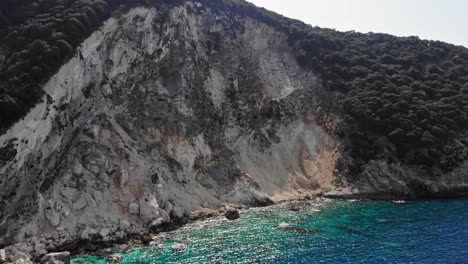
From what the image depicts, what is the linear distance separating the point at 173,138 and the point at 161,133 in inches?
76.0

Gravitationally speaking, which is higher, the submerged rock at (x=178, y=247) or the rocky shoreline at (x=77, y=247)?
the submerged rock at (x=178, y=247)

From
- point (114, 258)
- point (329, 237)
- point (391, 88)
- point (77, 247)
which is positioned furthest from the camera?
point (391, 88)

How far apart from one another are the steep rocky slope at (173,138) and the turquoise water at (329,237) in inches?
244

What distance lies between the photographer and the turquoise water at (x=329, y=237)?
3904cm

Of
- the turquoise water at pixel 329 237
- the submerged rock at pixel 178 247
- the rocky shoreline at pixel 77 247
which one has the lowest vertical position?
the rocky shoreline at pixel 77 247

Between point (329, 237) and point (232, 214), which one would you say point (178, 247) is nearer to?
point (232, 214)

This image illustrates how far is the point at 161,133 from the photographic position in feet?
202

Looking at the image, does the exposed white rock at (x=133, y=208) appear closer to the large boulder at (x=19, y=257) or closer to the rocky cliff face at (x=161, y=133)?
the rocky cliff face at (x=161, y=133)

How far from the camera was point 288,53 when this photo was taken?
89.8 m

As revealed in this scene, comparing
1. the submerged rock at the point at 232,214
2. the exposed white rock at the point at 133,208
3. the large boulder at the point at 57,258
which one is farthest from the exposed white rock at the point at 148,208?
the large boulder at the point at 57,258

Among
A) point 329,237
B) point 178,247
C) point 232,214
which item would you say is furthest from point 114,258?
point 329,237

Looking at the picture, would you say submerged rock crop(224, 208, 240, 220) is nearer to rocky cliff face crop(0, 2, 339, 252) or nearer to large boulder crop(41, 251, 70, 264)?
rocky cliff face crop(0, 2, 339, 252)

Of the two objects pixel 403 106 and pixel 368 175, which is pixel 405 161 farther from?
pixel 403 106

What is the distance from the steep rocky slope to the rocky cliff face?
0.56 ft
